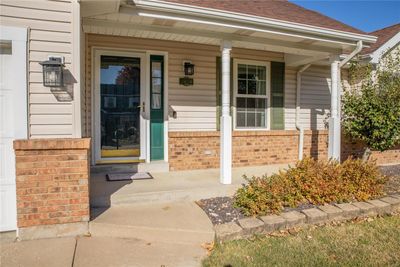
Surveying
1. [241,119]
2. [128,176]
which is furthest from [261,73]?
[128,176]

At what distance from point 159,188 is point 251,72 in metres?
3.70

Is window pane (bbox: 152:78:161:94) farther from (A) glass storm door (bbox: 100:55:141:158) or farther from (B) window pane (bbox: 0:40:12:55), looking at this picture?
(B) window pane (bbox: 0:40:12:55)

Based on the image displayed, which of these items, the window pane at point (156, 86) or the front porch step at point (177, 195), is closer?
the front porch step at point (177, 195)

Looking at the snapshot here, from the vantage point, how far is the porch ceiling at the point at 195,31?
13.8ft

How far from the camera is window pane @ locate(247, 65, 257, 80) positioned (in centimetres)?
678

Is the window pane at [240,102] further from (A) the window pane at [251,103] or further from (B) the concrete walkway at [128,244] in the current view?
(B) the concrete walkway at [128,244]

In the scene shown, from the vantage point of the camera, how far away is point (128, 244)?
10.5 feet

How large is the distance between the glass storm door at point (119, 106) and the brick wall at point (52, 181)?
231 centimetres

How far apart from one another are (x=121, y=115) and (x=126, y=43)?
1.35m

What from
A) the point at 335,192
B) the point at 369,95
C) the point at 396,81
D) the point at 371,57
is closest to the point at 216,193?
the point at 335,192

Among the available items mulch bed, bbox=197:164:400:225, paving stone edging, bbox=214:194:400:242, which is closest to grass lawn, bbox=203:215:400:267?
paving stone edging, bbox=214:194:400:242

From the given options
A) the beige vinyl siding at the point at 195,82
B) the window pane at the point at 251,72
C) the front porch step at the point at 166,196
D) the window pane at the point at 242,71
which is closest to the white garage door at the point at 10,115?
the front porch step at the point at 166,196

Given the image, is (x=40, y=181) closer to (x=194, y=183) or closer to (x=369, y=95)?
(x=194, y=183)

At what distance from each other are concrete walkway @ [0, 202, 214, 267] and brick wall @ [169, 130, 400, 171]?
222 cm
